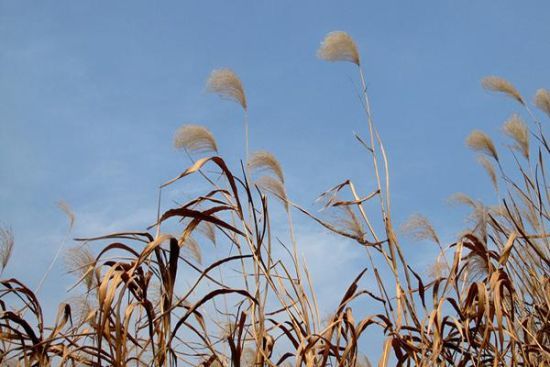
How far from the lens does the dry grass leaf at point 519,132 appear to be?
3.02 m

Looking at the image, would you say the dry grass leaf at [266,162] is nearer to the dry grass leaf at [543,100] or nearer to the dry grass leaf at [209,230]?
the dry grass leaf at [209,230]

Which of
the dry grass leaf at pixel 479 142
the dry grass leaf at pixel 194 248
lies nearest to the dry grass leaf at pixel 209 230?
the dry grass leaf at pixel 194 248

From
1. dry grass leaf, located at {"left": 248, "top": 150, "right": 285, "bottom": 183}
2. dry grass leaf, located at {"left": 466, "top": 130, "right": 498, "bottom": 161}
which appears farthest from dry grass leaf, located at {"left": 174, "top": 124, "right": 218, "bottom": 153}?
dry grass leaf, located at {"left": 466, "top": 130, "right": 498, "bottom": 161}

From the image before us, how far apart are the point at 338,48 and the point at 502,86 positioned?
952 mm

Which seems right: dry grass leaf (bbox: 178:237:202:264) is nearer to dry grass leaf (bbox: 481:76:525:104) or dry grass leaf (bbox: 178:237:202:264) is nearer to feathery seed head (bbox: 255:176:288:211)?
feathery seed head (bbox: 255:176:288:211)

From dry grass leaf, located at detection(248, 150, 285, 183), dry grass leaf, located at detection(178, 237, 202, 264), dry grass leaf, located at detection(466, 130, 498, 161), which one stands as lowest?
dry grass leaf, located at detection(178, 237, 202, 264)

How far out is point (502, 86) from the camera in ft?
10.7

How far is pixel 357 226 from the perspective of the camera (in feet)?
7.45

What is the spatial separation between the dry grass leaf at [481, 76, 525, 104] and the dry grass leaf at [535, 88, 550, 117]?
0.12 m

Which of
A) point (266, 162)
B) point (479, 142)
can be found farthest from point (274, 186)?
point (479, 142)

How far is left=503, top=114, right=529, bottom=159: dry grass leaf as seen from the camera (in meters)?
3.02

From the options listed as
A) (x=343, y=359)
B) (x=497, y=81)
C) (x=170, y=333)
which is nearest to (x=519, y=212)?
(x=497, y=81)

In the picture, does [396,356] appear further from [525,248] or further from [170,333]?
[525,248]

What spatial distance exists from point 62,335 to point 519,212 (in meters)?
1.77
